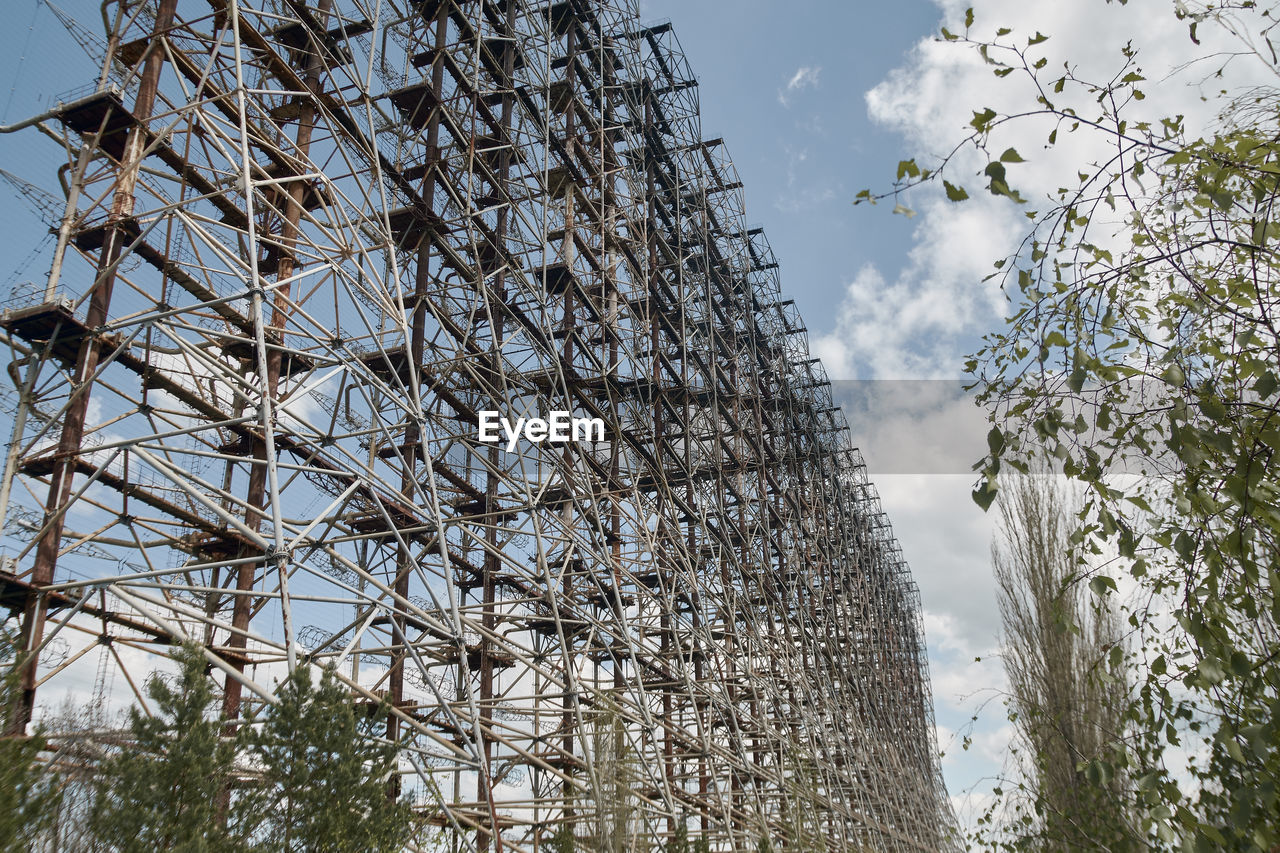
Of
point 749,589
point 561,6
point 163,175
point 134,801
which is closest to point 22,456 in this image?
point 163,175

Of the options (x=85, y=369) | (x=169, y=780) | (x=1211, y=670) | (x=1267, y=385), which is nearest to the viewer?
(x=1267, y=385)

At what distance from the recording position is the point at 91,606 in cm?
1235

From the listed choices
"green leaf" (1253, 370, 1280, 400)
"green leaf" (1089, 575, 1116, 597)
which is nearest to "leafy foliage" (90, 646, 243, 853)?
"green leaf" (1089, 575, 1116, 597)

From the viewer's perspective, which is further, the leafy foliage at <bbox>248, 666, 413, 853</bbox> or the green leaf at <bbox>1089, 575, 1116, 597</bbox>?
the leafy foliage at <bbox>248, 666, 413, 853</bbox>

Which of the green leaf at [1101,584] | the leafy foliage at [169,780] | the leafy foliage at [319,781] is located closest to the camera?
the green leaf at [1101,584]

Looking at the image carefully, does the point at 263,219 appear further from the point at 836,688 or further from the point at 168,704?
the point at 836,688

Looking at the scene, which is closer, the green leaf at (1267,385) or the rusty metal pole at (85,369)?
the green leaf at (1267,385)

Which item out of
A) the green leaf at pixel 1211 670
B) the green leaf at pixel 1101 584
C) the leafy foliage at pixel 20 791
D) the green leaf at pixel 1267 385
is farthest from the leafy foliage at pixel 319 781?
the green leaf at pixel 1267 385

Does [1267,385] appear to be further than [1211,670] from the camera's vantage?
No

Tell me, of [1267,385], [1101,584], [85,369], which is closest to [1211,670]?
[1101,584]

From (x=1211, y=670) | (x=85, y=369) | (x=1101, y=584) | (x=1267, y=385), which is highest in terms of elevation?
(x=85, y=369)

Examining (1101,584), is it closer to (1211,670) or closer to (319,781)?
(1211,670)

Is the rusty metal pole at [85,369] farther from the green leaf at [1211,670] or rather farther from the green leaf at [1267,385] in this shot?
the green leaf at [1267,385]

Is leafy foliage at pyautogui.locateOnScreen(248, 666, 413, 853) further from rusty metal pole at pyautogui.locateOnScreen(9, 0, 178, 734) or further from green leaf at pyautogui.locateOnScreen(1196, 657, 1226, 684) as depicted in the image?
green leaf at pyautogui.locateOnScreen(1196, 657, 1226, 684)
